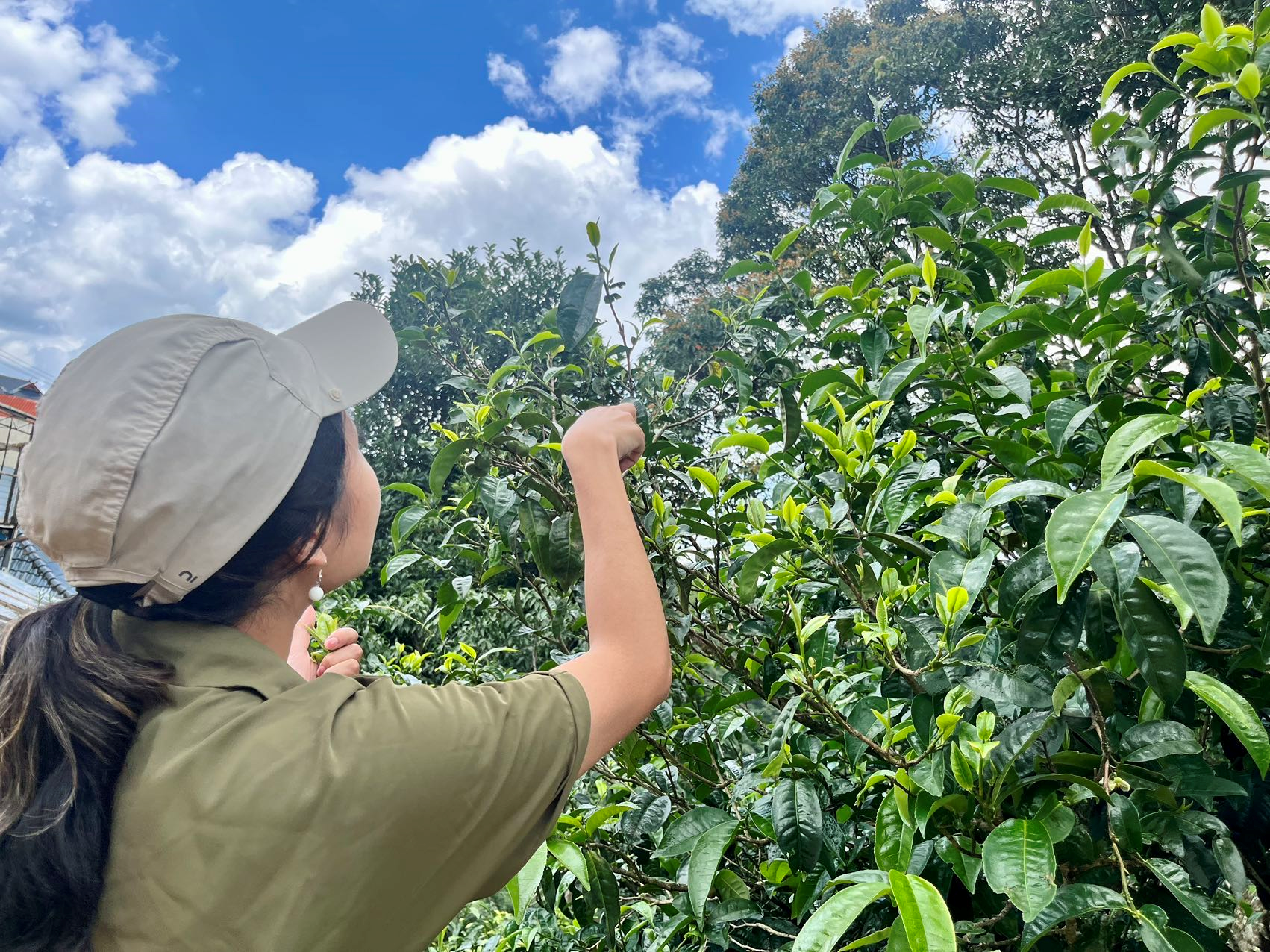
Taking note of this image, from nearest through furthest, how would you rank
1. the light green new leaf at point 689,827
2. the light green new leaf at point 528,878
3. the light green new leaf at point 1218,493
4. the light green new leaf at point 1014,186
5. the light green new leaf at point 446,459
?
1. the light green new leaf at point 1218,493
2. the light green new leaf at point 528,878
3. the light green new leaf at point 689,827
4. the light green new leaf at point 446,459
5. the light green new leaf at point 1014,186

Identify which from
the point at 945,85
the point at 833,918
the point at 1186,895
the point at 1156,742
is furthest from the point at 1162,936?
the point at 945,85

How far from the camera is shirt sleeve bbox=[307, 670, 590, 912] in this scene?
27.0 inches

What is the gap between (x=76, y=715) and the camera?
2.39 feet

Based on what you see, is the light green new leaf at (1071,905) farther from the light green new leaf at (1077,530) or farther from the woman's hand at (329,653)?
the woman's hand at (329,653)

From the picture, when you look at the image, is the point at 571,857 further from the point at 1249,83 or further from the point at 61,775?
Answer: the point at 1249,83

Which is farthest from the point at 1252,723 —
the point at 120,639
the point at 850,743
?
the point at 120,639

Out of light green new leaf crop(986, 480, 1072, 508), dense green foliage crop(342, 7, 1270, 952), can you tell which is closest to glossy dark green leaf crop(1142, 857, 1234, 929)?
dense green foliage crop(342, 7, 1270, 952)

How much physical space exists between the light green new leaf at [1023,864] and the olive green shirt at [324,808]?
37 centimetres

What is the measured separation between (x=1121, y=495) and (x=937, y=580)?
29 centimetres

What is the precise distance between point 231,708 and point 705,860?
53 cm

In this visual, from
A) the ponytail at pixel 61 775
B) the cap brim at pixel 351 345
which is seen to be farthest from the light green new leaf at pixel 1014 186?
the ponytail at pixel 61 775

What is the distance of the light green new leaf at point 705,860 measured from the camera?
944 millimetres

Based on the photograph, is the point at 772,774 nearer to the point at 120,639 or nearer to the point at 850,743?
the point at 850,743

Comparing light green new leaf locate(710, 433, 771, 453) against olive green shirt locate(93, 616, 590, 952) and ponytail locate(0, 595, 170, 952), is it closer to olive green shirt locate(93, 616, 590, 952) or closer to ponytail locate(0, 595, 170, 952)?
olive green shirt locate(93, 616, 590, 952)
